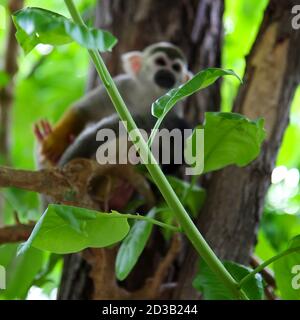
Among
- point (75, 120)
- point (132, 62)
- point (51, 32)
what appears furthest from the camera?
point (132, 62)

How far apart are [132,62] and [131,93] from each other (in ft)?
0.63

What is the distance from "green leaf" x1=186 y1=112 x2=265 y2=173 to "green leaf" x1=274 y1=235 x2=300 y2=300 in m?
0.33

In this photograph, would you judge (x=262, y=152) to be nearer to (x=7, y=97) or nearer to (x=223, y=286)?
(x=223, y=286)

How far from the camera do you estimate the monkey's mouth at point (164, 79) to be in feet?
9.74

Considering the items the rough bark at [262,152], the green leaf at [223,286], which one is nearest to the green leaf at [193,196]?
the rough bark at [262,152]

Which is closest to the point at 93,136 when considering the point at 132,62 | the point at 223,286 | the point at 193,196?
the point at 193,196

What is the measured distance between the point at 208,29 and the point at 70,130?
2.53 feet

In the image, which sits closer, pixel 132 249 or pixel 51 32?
pixel 51 32

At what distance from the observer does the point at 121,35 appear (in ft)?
8.96

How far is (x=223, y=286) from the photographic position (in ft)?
4.65

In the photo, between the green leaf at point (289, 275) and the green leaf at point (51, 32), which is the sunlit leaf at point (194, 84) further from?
the green leaf at point (289, 275)

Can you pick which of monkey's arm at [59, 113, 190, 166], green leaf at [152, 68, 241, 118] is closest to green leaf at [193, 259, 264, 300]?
green leaf at [152, 68, 241, 118]
